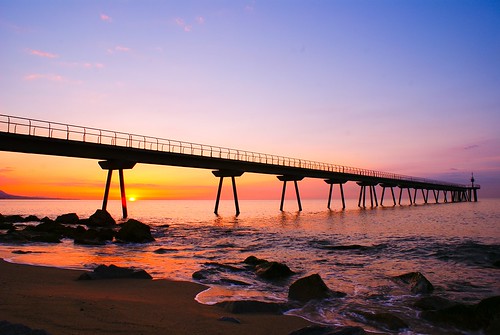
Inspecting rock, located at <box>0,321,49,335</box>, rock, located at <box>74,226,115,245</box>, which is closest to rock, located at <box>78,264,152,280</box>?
rock, located at <box>0,321,49,335</box>

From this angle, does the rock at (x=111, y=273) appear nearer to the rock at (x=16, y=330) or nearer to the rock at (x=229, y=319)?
the rock at (x=229, y=319)

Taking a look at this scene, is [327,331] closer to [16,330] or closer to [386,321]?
[386,321]

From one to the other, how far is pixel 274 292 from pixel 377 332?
136 inches

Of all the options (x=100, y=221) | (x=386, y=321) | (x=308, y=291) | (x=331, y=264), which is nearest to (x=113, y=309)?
(x=308, y=291)

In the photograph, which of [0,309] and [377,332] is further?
[377,332]

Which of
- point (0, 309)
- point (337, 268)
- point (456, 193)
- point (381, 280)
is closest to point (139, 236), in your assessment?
point (337, 268)

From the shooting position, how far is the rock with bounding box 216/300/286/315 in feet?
23.9

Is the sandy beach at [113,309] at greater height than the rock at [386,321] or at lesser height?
greater

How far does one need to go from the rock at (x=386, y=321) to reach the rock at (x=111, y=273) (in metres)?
5.80

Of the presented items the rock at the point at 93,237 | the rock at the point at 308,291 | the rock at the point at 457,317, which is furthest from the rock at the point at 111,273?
the rock at the point at 93,237

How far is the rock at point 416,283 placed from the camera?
10117 millimetres

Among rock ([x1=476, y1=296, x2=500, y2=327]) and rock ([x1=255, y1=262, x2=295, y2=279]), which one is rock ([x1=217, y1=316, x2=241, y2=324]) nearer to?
rock ([x1=476, y1=296, x2=500, y2=327])

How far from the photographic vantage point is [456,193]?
513ft

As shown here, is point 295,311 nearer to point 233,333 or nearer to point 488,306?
point 233,333
